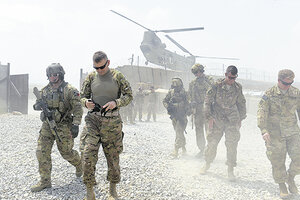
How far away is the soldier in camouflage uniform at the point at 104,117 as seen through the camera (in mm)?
3486

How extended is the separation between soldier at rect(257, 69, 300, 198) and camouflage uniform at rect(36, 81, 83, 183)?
10.3ft

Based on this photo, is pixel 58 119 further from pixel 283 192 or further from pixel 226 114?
pixel 283 192

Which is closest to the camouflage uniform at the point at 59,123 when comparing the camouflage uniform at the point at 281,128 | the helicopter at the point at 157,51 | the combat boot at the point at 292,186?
the camouflage uniform at the point at 281,128

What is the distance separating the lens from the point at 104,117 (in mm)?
3578

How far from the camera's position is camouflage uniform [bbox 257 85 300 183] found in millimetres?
4328

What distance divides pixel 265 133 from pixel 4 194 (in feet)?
13.7

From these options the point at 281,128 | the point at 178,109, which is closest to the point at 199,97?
the point at 178,109

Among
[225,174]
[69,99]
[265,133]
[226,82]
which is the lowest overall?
[225,174]

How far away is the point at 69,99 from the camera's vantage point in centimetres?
428

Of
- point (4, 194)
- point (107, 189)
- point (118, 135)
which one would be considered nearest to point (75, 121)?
point (118, 135)

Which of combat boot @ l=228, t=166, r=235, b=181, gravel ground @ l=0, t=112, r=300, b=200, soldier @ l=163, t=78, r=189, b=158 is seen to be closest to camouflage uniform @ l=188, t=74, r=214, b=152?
soldier @ l=163, t=78, r=189, b=158

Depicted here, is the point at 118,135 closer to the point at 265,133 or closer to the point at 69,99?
the point at 69,99

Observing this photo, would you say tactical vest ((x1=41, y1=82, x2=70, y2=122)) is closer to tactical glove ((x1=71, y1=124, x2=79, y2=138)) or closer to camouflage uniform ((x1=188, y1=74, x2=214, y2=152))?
tactical glove ((x1=71, y1=124, x2=79, y2=138))

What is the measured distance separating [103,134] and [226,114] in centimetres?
280
